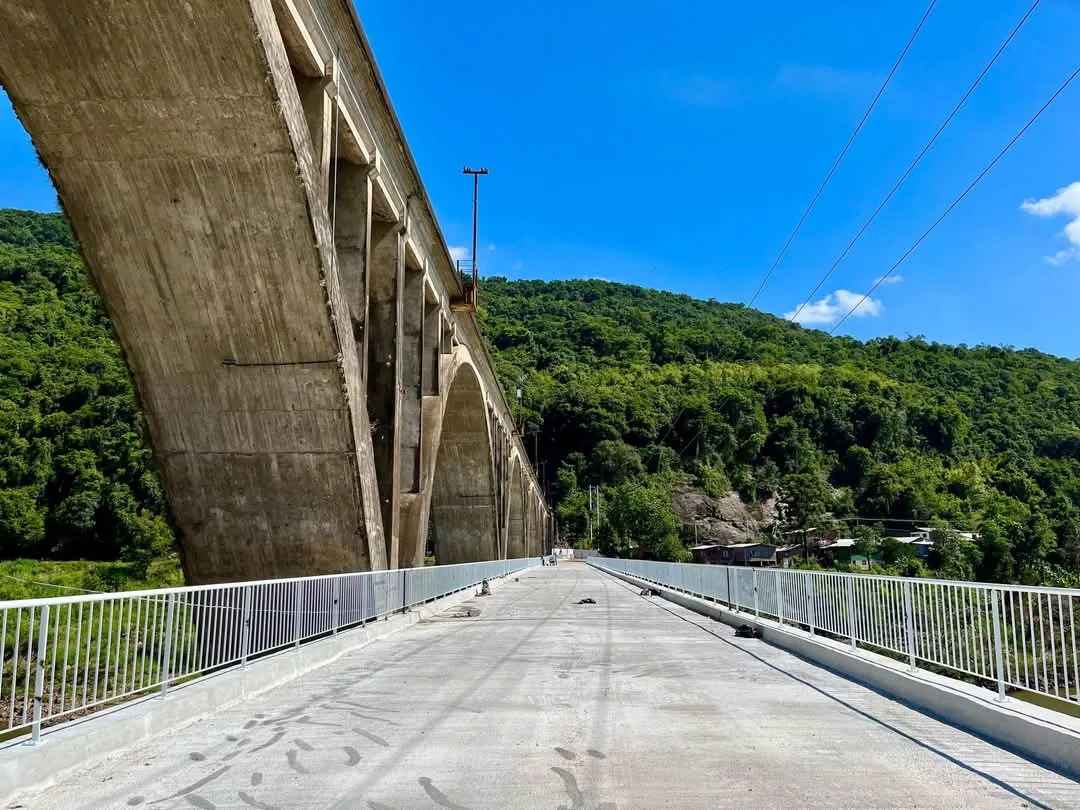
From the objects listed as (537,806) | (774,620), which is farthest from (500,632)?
(537,806)

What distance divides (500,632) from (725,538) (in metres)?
108

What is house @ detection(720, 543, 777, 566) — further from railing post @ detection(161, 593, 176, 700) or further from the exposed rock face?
railing post @ detection(161, 593, 176, 700)

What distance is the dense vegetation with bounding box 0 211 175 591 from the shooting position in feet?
189

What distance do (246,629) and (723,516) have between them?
4758 inches

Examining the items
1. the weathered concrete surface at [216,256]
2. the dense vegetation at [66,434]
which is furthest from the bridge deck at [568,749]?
the dense vegetation at [66,434]

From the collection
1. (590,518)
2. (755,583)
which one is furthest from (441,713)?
(590,518)

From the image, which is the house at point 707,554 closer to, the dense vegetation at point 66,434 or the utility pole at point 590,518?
the utility pole at point 590,518

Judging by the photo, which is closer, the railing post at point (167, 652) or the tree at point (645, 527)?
the railing post at point (167, 652)

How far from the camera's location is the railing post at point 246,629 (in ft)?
26.6

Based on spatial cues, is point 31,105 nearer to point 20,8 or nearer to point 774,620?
point 20,8

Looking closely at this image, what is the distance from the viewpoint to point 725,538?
385 ft

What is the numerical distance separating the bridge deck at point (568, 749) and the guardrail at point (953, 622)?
28.9 inches

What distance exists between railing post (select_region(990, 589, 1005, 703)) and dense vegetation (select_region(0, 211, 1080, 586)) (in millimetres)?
74467

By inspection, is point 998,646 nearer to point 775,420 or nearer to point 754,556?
point 754,556
